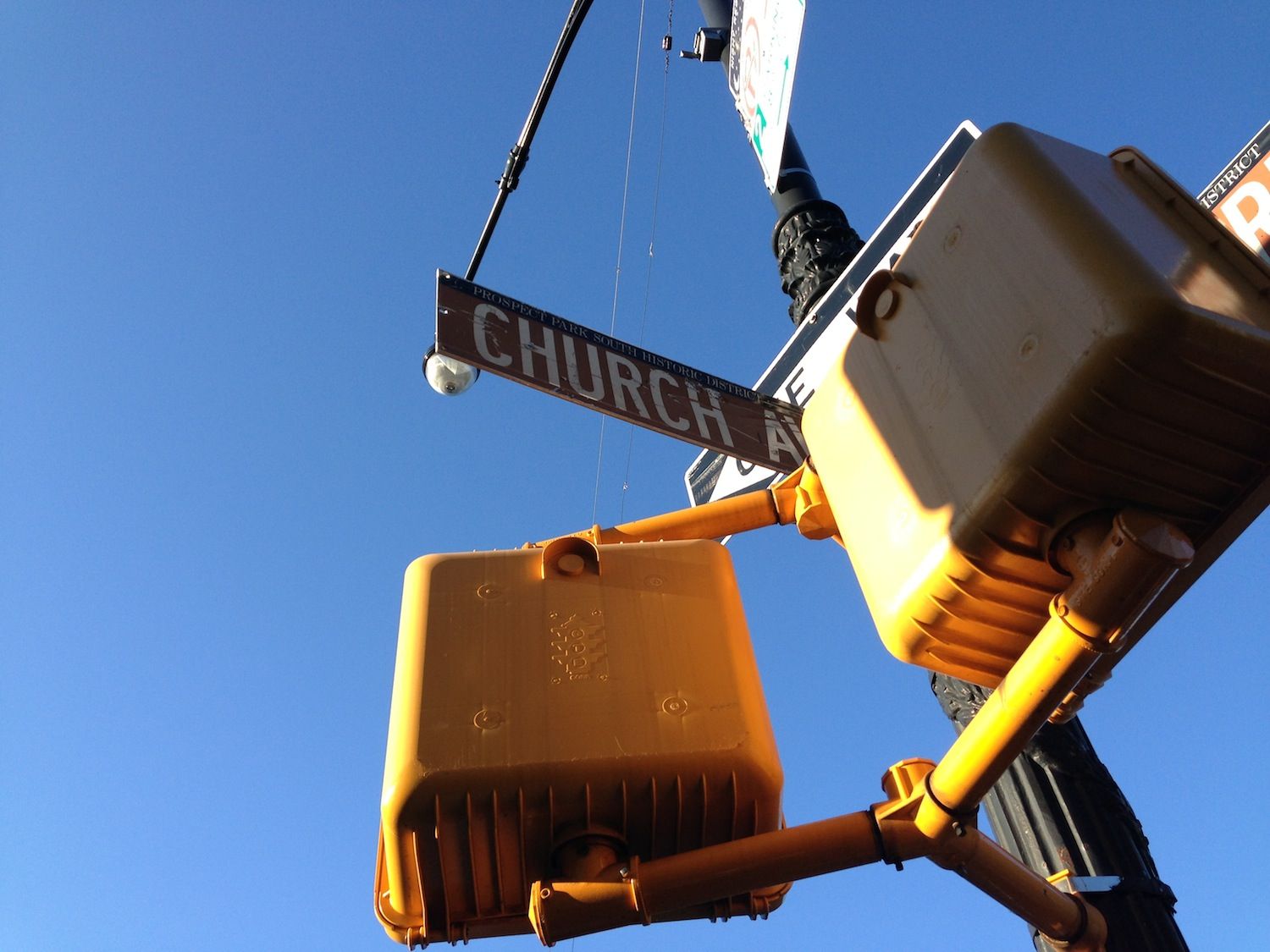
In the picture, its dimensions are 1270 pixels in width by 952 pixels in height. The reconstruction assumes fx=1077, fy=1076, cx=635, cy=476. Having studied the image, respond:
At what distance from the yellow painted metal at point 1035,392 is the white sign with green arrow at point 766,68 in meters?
2.57

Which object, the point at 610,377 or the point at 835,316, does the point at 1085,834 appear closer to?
the point at 610,377

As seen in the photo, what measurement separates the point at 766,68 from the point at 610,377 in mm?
1661

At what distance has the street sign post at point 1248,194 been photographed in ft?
13.1

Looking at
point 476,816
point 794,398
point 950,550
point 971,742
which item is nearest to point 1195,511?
point 950,550

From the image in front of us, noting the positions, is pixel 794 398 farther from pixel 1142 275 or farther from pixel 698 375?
pixel 1142 275

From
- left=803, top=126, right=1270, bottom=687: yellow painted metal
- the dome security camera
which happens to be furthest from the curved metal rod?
left=803, top=126, right=1270, bottom=687: yellow painted metal

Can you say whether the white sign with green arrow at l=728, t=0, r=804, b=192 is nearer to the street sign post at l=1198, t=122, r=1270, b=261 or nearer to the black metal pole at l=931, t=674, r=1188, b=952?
the street sign post at l=1198, t=122, r=1270, b=261

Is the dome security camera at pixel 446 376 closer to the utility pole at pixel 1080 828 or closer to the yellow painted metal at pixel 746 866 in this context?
the utility pole at pixel 1080 828

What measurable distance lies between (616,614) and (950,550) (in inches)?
27.1

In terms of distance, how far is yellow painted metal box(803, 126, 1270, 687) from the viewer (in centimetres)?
147

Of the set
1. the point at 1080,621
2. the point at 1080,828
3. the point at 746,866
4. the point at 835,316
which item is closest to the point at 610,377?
the point at 835,316

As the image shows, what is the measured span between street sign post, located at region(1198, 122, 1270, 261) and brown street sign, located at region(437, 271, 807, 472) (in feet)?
5.94

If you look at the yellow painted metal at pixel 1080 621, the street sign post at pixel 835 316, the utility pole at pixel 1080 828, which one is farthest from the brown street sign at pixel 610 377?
the yellow painted metal at pixel 1080 621

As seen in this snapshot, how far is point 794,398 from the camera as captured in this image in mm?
4871
